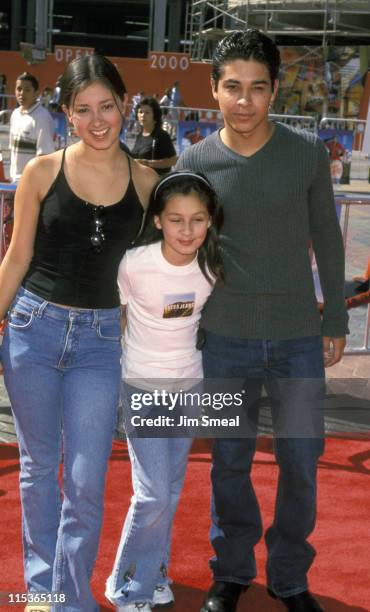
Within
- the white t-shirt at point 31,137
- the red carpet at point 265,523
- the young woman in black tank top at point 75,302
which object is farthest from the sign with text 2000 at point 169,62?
the young woman in black tank top at point 75,302

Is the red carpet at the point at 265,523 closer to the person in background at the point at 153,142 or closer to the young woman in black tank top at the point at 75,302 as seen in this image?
the young woman in black tank top at the point at 75,302

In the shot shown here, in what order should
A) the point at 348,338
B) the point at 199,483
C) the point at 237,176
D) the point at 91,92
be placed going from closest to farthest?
the point at 91,92 < the point at 237,176 < the point at 199,483 < the point at 348,338

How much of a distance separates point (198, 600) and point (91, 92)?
204cm

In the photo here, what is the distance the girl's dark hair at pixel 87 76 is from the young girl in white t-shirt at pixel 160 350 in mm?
380

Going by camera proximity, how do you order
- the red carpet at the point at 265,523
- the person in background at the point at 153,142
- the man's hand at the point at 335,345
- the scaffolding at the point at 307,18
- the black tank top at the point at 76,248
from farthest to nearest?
the scaffolding at the point at 307,18 < the person in background at the point at 153,142 < the red carpet at the point at 265,523 < the man's hand at the point at 335,345 < the black tank top at the point at 76,248

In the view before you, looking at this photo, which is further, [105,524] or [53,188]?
[105,524]

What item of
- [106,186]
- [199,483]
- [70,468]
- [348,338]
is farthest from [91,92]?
[348,338]

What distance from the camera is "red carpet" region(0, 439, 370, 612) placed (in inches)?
154

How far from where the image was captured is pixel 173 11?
153 feet

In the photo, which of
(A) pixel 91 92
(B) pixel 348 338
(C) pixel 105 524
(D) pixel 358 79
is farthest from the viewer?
(D) pixel 358 79

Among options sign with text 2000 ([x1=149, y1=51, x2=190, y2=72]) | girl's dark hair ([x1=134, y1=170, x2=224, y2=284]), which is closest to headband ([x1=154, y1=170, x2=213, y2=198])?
girl's dark hair ([x1=134, y1=170, x2=224, y2=284])

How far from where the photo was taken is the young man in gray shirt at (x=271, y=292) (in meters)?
3.42

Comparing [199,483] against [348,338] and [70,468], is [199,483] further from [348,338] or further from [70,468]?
[348,338]

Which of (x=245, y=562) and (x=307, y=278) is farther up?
(x=307, y=278)
